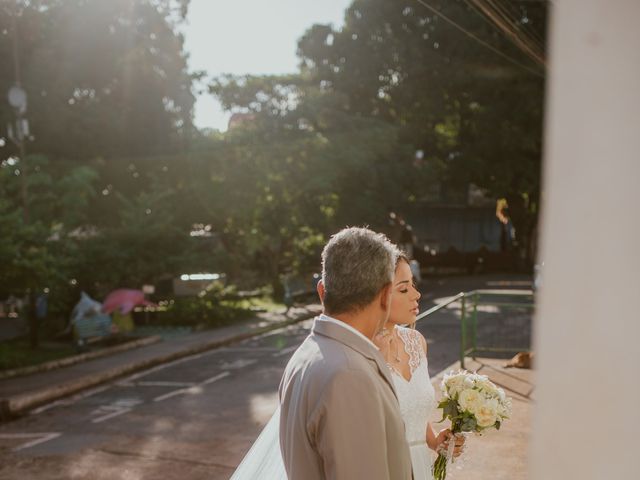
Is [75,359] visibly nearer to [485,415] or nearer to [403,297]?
[403,297]

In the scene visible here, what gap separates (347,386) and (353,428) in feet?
0.45

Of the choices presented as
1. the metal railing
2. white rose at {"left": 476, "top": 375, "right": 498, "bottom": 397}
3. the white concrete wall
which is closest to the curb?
the metal railing

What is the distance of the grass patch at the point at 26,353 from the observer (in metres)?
15.6

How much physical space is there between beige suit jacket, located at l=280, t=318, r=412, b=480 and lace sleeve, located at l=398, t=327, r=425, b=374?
1.93 meters

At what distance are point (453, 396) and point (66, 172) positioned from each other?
26856mm

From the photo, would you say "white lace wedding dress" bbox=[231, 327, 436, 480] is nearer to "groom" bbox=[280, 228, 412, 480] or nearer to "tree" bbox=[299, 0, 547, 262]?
"groom" bbox=[280, 228, 412, 480]

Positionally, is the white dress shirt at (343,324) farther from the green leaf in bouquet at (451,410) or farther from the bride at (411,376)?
the green leaf in bouquet at (451,410)

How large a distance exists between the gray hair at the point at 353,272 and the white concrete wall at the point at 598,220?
2.96 meters

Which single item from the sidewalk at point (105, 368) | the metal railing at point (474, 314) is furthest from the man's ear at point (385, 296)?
the sidewalk at point (105, 368)

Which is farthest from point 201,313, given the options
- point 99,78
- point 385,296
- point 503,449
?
point 385,296

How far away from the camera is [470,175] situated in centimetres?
3912

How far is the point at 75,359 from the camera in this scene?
16156 millimetres

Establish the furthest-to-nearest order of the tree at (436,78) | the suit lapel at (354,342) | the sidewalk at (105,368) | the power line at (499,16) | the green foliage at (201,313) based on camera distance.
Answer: the tree at (436,78) < the green foliage at (201,313) < the sidewalk at (105,368) < the power line at (499,16) < the suit lapel at (354,342)

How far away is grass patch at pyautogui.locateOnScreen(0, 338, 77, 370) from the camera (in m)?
15.6
